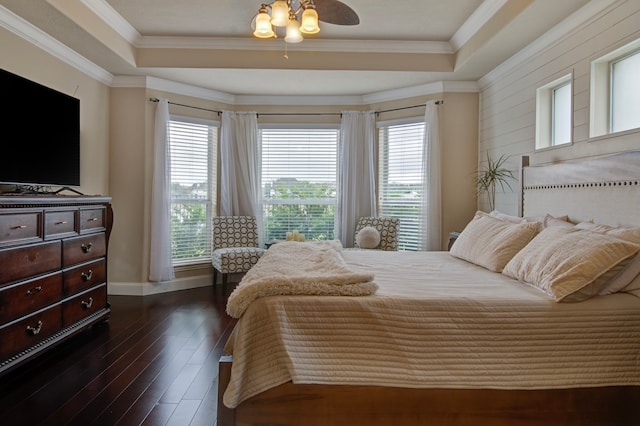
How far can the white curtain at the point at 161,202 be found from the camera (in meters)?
4.82

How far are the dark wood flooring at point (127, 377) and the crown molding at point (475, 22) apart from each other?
11.3 ft

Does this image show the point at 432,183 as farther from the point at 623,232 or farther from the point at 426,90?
the point at 623,232

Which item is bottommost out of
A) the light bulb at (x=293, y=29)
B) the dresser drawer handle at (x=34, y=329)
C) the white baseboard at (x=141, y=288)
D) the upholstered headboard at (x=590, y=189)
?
the white baseboard at (x=141, y=288)

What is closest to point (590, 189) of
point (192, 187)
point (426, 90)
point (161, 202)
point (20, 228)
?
point (426, 90)

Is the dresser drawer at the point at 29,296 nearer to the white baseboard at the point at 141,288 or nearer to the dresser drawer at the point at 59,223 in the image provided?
the dresser drawer at the point at 59,223

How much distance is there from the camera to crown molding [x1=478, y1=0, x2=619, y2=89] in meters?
2.88

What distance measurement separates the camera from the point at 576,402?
1800 millimetres

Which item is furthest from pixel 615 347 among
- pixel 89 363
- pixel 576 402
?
pixel 89 363

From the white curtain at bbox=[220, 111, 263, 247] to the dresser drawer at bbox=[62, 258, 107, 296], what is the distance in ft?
6.58

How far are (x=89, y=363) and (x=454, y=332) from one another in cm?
242

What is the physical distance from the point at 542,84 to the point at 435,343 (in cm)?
279

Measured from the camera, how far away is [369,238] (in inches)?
194

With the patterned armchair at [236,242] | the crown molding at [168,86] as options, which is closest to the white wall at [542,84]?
the patterned armchair at [236,242]

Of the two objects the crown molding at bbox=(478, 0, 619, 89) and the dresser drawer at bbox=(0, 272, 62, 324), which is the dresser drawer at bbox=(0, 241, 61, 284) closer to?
the dresser drawer at bbox=(0, 272, 62, 324)
